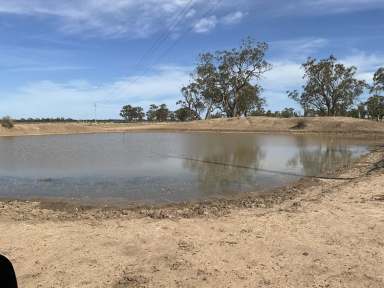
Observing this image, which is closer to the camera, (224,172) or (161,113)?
(224,172)

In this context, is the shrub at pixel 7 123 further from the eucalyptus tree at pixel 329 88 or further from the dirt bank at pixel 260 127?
the eucalyptus tree at pixel 329 88

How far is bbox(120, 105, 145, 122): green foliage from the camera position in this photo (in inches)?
5379

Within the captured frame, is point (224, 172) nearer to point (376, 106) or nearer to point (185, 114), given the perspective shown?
point (376, 106)

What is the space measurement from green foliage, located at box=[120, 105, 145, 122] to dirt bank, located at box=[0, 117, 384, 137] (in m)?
66.8

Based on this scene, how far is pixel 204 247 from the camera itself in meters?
6.65

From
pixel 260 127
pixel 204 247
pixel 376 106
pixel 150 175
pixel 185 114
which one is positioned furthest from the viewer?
pixel 185 114

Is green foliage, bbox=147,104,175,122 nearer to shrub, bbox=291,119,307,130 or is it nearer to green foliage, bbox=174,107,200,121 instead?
green foliage, bbox=174,107,200,121

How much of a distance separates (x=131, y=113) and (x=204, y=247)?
13193cm

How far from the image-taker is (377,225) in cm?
754

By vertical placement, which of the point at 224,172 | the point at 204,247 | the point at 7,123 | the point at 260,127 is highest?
the point at 7,123

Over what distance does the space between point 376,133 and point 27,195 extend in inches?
1704

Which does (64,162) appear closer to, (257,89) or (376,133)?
(376,133)

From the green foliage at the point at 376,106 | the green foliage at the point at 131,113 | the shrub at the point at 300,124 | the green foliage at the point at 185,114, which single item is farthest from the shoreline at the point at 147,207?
the green foliage at the point at 131,113

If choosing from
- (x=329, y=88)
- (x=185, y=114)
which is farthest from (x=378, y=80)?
(x=185, y=114)
